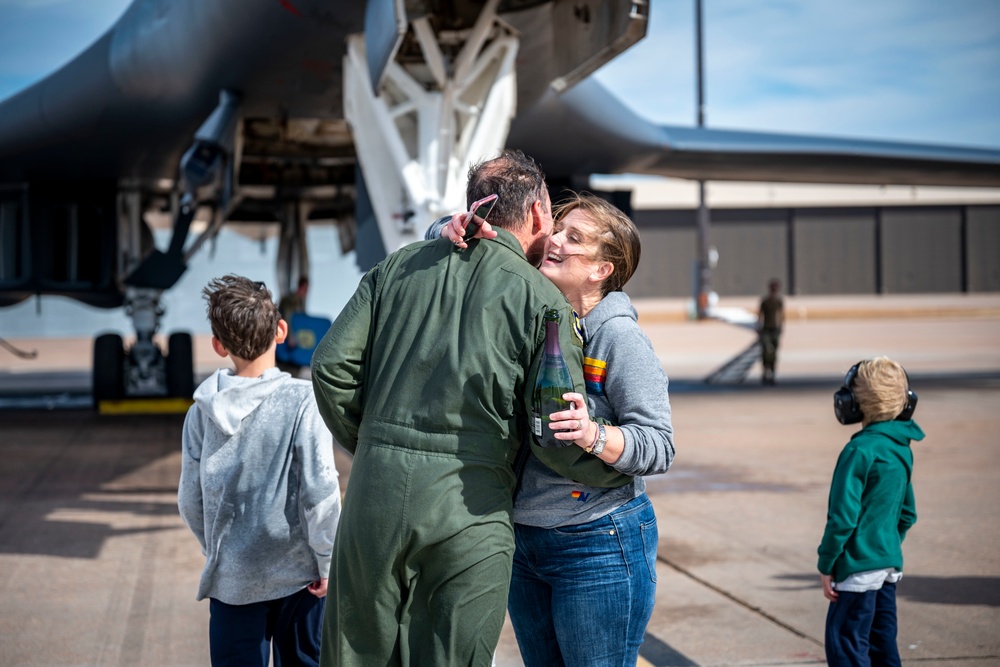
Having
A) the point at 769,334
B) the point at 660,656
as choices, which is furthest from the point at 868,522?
the point at 769,334

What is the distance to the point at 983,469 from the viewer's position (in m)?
7.82

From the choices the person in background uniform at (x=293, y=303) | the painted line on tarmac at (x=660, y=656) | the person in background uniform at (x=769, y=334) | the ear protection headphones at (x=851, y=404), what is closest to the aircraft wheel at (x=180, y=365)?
the person in background uniform at (x=293, y=303)

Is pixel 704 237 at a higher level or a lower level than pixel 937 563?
higher

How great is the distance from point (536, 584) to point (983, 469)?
Answer: 21.4 feet

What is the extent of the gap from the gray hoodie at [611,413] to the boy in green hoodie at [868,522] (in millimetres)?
1023

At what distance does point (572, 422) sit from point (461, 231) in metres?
0.48

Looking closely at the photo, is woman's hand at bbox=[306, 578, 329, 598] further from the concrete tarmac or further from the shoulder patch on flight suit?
the shoulder patch on flight suit

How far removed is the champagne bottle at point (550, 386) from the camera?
6.72 feet

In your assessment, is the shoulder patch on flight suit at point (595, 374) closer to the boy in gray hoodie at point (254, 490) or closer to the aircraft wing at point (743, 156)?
the boy in gray hoodie at point (254, 490)

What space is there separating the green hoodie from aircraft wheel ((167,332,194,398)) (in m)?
9.70

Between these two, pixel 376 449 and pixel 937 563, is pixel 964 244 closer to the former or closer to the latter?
pixel 937 563

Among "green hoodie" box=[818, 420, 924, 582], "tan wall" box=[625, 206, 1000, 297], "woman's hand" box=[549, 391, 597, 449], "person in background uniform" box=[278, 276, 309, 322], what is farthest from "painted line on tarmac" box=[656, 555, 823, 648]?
"tan wall" box=[625, 206, 1000, 297]

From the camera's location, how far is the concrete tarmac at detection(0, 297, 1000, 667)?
4070mm

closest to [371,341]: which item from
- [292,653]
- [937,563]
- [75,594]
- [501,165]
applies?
[501,165]
